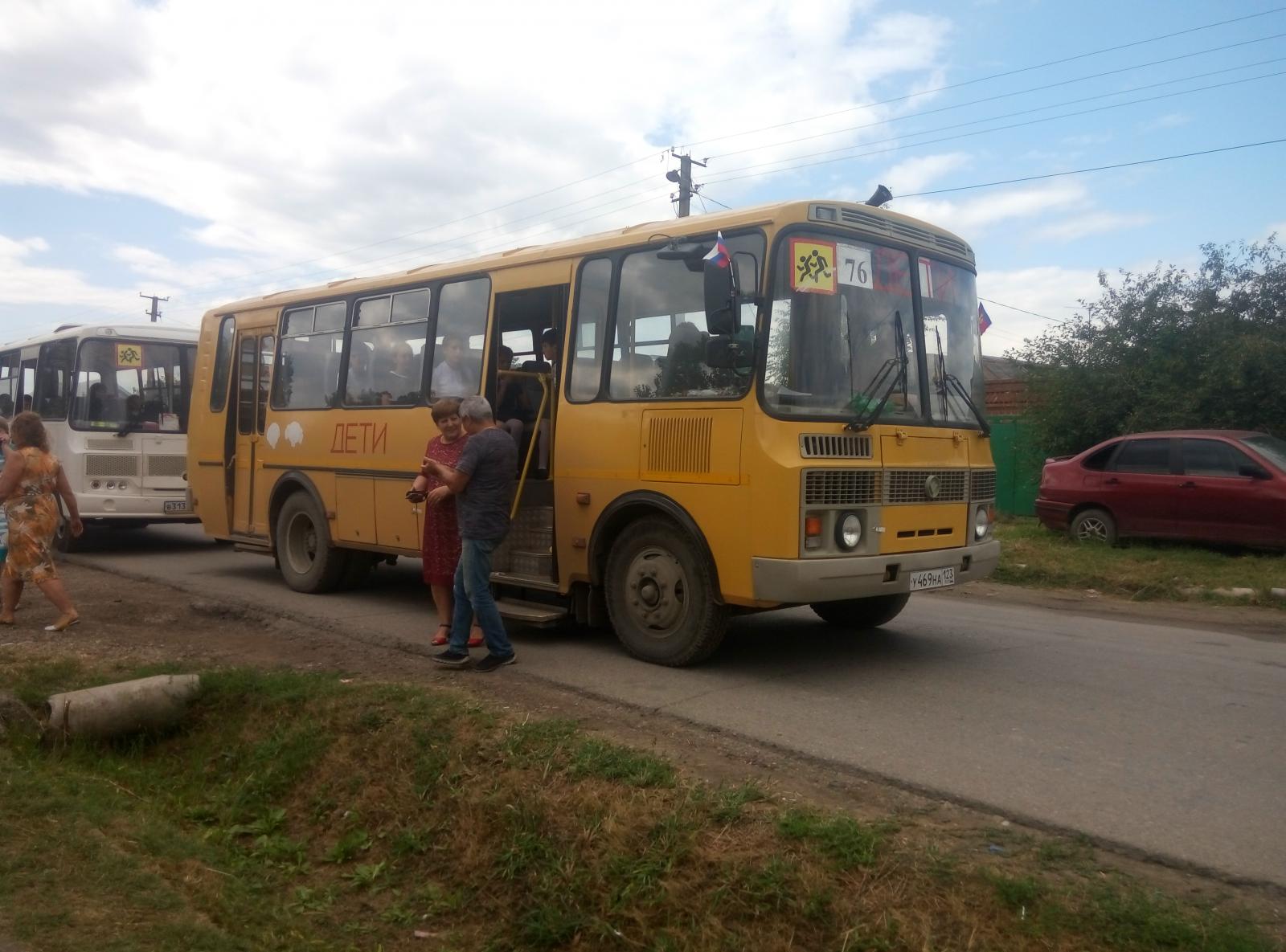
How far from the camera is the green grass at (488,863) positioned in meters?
3.63

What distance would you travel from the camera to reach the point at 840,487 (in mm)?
6738

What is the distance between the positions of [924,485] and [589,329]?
2.55 m

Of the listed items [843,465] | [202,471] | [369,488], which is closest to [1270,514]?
[843,465]

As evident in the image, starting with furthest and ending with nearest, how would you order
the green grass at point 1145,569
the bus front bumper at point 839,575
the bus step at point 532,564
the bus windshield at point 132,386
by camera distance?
the bus windshield at point 132,386 → the green grass at point 1145,569 → the bus step at point 532,564 → the bus front bumper at point 839,575

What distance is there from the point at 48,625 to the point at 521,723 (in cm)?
508

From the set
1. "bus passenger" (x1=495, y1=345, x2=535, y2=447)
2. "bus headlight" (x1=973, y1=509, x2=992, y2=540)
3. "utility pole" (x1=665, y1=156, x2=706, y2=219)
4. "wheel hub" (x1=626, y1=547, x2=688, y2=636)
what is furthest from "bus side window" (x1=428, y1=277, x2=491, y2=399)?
"utility pole" (x1=665, y1=156, x2=706, y2=219)

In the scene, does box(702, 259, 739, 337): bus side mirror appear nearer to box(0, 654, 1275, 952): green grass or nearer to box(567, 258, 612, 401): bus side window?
box(567, 258, 612, 401): bus side window

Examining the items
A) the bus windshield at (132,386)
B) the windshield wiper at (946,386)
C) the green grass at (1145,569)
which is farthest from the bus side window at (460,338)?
the bus windshield at (132,386)

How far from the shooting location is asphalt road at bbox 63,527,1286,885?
185 inches

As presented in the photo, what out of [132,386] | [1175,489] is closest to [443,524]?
[132,386]

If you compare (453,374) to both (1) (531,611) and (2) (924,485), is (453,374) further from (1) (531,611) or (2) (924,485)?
(2) (924,485)

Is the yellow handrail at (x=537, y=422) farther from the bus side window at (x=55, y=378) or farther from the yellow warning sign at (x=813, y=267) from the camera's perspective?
the bus side window at (x=55, y=378)

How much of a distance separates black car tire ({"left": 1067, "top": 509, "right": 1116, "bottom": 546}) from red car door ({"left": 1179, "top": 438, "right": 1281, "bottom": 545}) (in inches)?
40.9

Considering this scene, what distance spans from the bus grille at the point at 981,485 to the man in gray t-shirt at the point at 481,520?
3.18 metres
